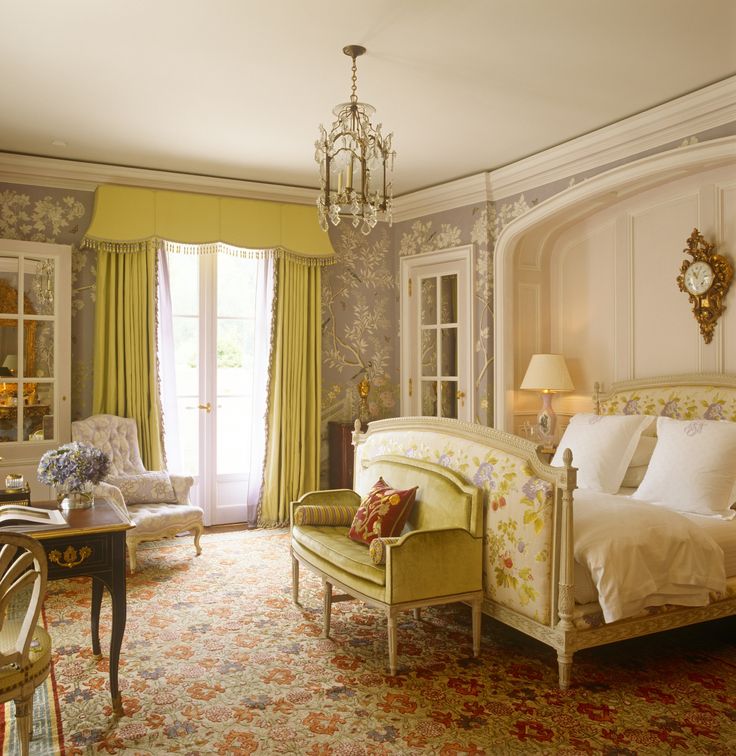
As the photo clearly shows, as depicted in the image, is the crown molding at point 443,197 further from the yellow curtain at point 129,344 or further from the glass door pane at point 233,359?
the yellow curtain at point 129,344

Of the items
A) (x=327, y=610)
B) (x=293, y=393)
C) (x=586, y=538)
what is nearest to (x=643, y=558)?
(x=586, y=538)

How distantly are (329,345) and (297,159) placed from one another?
67.2 inches

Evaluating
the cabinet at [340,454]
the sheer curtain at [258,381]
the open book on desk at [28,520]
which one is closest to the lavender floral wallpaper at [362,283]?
the cabinet at [340,454]

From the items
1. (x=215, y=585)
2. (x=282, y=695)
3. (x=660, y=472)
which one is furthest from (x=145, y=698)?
(x=660, y=472)

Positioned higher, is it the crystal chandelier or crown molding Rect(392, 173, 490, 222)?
crown molding Rect(392, 173, 490, 222)

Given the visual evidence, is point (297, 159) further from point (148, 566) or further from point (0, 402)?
point (148, 566)

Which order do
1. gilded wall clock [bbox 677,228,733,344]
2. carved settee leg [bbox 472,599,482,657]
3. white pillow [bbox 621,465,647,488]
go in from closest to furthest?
1. carved settee leg [bbox 472,599,482,657]
2. white pillow [bbox 621,465,647,488]
3. gilded wall clock [bbox 677,228,733,344]

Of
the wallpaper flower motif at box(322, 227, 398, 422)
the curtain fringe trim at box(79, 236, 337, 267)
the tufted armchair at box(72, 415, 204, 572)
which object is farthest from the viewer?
the wallpaper flower motif at box(322, 227, 398, 422)

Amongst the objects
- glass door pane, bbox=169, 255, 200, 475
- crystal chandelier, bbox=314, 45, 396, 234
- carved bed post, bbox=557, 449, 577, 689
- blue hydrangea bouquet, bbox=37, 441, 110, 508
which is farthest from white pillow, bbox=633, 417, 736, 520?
glass door pane, bbox=169, 255, 200, 475

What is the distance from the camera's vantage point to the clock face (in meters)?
4.45

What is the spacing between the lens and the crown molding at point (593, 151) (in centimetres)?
405

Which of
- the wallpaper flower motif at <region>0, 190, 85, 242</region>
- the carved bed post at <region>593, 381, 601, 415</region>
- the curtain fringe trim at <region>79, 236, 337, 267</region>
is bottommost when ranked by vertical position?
the carved bed post at <region>593, 381, 601, 415</region>

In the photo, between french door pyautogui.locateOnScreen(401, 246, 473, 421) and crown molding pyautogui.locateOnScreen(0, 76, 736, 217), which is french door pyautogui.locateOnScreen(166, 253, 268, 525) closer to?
crown molding pyautogui.locateOnScreen(0, 76, 736, 217)

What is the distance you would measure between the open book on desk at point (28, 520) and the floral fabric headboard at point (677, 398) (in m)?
3.52
